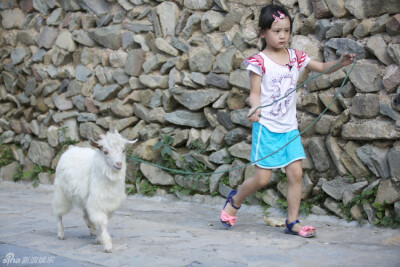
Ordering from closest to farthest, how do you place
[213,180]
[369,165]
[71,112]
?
[369,165]
[213,180]
[71,112]

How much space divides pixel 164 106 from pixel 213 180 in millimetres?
1145

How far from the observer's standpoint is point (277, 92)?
163 inches

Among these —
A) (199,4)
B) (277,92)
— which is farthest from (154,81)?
(277,92)

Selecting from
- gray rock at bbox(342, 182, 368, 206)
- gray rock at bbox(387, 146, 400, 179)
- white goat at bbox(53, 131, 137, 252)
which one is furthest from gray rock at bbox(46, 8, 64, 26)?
gray rock at bbox(387, 146, 400, 179)

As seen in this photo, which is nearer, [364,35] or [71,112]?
[364,35]

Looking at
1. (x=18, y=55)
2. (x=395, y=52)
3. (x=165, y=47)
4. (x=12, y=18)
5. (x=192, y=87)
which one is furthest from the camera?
(x=12, y=18)

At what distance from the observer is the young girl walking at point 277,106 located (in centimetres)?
407

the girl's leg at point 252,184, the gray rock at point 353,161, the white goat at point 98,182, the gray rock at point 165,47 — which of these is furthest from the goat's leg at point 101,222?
the gray rock at point 165,47

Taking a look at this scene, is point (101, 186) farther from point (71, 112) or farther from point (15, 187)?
point (15, 187)

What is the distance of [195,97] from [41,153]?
115 inches

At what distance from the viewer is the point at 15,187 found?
7.56m

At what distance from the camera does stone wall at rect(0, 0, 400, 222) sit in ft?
14.8

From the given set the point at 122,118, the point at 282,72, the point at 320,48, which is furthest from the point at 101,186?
the point at 122,118

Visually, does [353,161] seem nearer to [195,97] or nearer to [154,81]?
[195,97]
